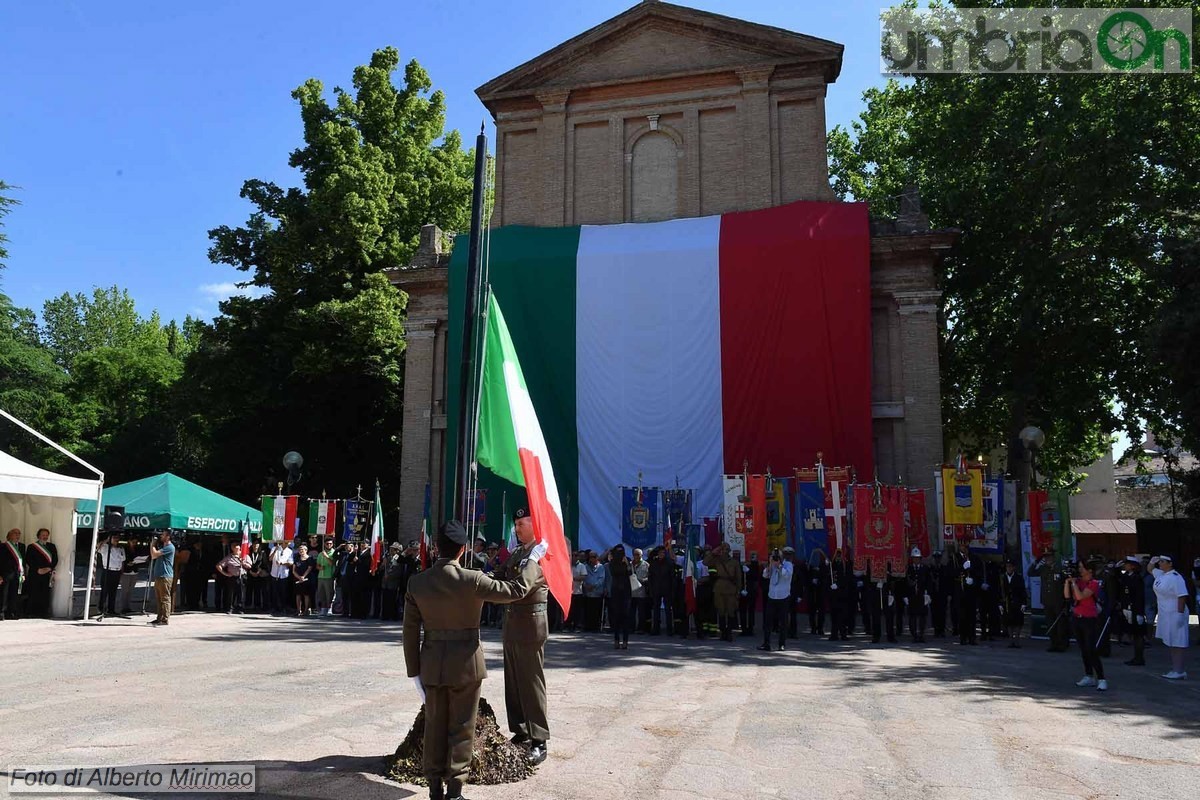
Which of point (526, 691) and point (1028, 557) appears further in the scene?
point (1028, 557)

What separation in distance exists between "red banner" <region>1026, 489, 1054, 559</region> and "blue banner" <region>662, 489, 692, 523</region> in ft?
25.2

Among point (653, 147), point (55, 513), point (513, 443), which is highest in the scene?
point (653, 147)

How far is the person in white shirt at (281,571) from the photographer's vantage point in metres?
20.3

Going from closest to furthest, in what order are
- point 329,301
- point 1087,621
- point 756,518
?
point 1087,621
point 756,518
point 329,301

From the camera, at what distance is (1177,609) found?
42.4 feet

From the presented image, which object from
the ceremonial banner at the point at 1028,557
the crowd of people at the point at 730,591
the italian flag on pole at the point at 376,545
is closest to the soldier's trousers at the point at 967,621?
the crowd of people at the point at 730,591

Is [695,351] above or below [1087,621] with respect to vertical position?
above

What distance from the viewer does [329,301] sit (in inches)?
Answer: 1173

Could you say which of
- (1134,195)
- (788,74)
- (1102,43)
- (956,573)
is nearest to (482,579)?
(956,573)

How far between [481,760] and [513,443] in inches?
96.9

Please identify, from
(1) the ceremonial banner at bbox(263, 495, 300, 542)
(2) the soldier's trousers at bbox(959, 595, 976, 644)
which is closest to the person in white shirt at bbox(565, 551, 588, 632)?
(2) the soldier's trousers at bbox(959, 595, 976, 644)

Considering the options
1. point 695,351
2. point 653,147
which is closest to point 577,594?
point 695,351

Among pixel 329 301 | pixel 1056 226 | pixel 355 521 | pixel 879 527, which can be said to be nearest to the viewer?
pixel 879 527

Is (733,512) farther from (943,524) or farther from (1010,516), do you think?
(1010,516)
